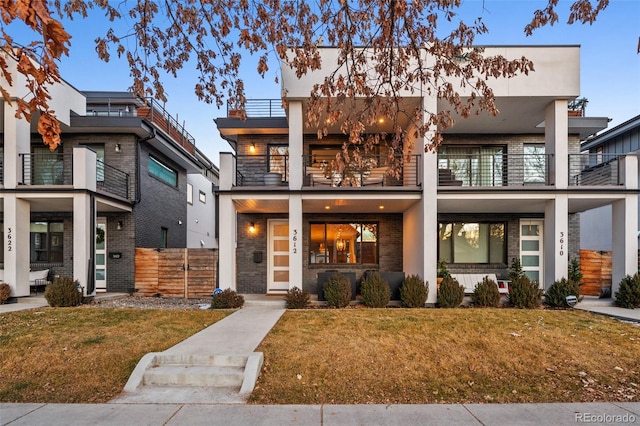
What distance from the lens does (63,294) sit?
10039 millimetres

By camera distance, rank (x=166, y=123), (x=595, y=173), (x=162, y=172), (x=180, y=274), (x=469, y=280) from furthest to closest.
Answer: (x=166, y=123)
(x=162, y=172)
(x=595, y=173)
(x=180, y=274)
(x=469, y=280)

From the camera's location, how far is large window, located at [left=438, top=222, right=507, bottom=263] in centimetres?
1321

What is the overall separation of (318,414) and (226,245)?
711 centimetres

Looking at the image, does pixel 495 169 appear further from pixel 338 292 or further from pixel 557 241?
pixel 338 292

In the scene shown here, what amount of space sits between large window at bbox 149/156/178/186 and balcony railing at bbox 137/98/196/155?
4.35ft

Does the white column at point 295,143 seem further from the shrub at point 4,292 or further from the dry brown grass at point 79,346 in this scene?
the shrub at point 4,292

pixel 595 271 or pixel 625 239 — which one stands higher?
pixel 625 239

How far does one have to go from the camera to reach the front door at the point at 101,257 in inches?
527

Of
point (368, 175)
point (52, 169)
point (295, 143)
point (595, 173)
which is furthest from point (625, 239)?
point (52, 169)

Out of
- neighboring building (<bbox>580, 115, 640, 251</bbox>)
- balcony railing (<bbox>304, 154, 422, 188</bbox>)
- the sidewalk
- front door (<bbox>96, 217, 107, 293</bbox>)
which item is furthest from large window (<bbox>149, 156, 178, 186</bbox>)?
neighboring building (<bbox>580, 115, 640, 251</bbox>)

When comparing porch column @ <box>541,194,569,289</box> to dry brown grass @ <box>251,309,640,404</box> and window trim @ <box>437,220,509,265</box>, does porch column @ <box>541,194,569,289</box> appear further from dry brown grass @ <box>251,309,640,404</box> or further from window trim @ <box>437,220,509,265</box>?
dry brown grass @ <box>251,309,640,404</box>

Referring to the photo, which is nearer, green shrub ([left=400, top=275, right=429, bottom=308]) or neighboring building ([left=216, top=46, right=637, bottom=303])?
green shrub ([left=400, top=275, right=429, bottom=308])

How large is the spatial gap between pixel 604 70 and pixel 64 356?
12436 mm

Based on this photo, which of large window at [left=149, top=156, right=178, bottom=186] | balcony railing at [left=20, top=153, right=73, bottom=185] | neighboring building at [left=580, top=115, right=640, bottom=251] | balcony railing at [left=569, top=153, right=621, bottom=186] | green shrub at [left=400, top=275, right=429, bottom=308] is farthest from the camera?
neighboring building at [left=580, top=115, right=640, bottom=251]
